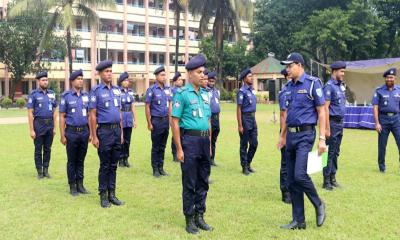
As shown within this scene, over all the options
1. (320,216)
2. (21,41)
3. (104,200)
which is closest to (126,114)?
A: (104,200)

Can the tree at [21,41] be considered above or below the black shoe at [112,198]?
above

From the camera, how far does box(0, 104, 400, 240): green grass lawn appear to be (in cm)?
542

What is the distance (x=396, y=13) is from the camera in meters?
34.0

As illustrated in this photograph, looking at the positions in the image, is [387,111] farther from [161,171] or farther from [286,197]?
[161,171]

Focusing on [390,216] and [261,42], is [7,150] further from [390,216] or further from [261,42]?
[261,42]

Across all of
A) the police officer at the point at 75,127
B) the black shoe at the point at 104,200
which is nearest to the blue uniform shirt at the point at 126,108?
the police officer at the point at 75,127

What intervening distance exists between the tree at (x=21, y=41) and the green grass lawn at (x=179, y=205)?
3356 centimetres

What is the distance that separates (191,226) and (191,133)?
1117 millimetres

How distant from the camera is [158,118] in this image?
9.33 meters

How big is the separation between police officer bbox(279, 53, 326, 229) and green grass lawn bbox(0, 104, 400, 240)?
284mm

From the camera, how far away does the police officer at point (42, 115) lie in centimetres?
856

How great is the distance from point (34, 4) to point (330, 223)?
27296mm

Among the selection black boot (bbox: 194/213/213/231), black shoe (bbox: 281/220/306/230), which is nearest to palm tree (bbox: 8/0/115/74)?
black boot (bbox: 194/213/213/231)

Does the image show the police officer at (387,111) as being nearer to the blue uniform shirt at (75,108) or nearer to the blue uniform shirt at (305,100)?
the blue uniform shirt at (305,100)
